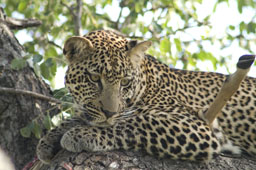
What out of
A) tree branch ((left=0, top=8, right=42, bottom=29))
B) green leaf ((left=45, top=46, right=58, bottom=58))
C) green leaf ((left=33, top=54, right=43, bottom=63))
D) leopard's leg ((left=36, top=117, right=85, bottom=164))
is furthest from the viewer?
green leaf ((left=45, top=46, right=58, bottom=58))

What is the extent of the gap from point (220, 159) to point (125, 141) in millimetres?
1142

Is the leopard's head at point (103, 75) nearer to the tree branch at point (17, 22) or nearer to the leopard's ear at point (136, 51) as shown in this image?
the leopard's ear at point (136, 51)

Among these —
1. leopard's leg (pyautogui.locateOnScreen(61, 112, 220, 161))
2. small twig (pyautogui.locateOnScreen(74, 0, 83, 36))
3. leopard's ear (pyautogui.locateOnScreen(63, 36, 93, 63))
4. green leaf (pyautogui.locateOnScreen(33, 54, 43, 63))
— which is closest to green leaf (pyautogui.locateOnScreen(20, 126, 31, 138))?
leopard's leg (pyautogui.locateOnScreen(61, 112, 220, 161))

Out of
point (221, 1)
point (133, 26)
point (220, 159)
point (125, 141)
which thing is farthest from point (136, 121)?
point (221, 1)

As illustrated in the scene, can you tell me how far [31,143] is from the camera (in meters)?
5.78

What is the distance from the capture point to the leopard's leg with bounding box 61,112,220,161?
4914 millimetres

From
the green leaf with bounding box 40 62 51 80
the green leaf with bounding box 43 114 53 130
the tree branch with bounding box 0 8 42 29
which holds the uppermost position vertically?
the tree branch with bounding box 0 8 42 29

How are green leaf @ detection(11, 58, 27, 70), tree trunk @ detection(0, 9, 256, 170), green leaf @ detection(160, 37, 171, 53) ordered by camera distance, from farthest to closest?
green leaf @ detection(160, 37, 171, 53)
green leaf @ detection(11, 58, 27, 70)
tree trunk @ detection(0, 9, 256, 170)

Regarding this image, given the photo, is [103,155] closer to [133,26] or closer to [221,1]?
[133,26]

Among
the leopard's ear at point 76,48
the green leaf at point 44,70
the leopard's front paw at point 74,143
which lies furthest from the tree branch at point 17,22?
the leopard's front paw at point 74,143

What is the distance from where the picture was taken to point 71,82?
5.69 m

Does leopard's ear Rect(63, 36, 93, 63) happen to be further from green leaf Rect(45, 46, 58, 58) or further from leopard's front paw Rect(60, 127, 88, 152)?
green leaf Rect(45, 46, 58, 58)

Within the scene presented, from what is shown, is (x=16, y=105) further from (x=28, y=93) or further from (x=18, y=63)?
(x=18, y=63)

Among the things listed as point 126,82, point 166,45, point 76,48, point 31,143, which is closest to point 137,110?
point 126,82
